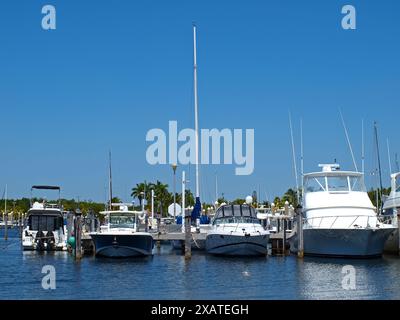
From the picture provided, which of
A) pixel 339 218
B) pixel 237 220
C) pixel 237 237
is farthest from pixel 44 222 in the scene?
pixel 339 218

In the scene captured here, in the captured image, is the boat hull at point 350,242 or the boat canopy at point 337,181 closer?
the boat hull at point 350,242

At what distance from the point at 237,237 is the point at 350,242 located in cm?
756

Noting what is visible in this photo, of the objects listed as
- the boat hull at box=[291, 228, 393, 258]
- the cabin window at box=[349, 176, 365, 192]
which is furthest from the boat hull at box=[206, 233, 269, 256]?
the cabin window at box=[349, 176, 365, 192]

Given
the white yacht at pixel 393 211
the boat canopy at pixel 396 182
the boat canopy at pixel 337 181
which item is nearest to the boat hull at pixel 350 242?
the white yacht at pixel 393 211

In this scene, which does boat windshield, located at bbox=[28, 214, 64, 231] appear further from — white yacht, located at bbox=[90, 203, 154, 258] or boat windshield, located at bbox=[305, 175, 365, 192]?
boat windshield, located at bbox=[305, 175, 365, 192]

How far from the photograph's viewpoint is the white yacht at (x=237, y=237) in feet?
154

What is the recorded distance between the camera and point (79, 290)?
3112 centimetres

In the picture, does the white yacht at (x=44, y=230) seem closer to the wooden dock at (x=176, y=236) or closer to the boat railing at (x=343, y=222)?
the wooden dock at (x=176, y=236)

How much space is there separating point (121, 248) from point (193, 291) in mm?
16484

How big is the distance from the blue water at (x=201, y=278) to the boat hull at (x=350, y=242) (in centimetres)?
82

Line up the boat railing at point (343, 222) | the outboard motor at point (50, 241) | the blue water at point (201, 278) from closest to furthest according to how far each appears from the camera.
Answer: the blue water at point (201, 278)
the boat railing at point (343, 222)
the outboard motor at point (50, 241)

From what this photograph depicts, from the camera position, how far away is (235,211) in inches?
1984
